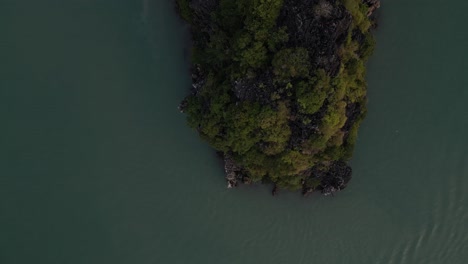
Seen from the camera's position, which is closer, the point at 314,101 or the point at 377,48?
the point at 314,101

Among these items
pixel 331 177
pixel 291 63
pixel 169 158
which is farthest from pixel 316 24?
pixel 169 158

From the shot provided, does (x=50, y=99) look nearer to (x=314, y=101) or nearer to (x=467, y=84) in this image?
(x=314, y=101)

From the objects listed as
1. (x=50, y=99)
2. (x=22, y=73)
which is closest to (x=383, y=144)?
Answer: (x=50, y=99)

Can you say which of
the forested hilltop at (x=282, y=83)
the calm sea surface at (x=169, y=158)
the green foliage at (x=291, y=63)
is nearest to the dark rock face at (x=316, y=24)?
the forested hilltop at (x=282, y=83)

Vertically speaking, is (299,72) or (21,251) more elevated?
(299,72)

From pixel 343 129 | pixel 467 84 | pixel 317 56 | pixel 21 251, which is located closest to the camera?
pixel 317 56
